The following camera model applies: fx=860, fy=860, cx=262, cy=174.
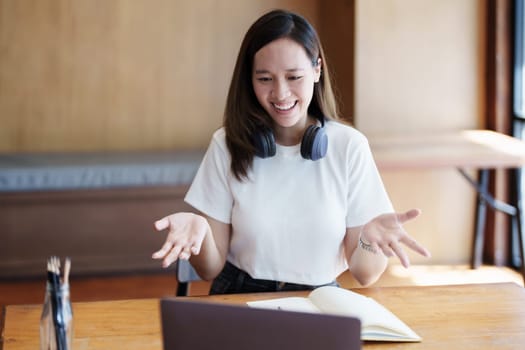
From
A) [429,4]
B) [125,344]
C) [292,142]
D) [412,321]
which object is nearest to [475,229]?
[429,4]

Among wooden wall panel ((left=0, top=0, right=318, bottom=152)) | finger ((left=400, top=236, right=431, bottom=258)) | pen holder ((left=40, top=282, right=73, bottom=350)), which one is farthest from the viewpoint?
wooden wall panel ((left=0, top=0, right=318, bottom=152))

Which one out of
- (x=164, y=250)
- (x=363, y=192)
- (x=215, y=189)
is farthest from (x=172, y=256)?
(x=363, y=192)

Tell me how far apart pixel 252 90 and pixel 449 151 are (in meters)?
1.75

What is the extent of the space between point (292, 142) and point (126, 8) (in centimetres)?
241

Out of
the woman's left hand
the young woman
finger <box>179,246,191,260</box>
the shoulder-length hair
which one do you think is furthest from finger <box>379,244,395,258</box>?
the shoulder-length hair

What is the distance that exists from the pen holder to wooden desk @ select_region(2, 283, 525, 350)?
0.47 ft

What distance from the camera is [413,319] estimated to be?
178 centimetres

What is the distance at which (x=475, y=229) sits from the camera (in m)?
4.32

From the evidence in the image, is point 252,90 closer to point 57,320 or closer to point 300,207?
point 300,207

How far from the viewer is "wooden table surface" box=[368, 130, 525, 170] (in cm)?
360

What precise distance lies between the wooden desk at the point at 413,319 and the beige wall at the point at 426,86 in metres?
2.30

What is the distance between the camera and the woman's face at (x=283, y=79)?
2.09 metres

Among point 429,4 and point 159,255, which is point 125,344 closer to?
point 159,255

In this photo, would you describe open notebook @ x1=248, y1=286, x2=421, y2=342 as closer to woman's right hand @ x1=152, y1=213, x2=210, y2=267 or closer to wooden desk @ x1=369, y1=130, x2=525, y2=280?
woman's right hand @ x1=152, y1=213, x2=210, y2=267
